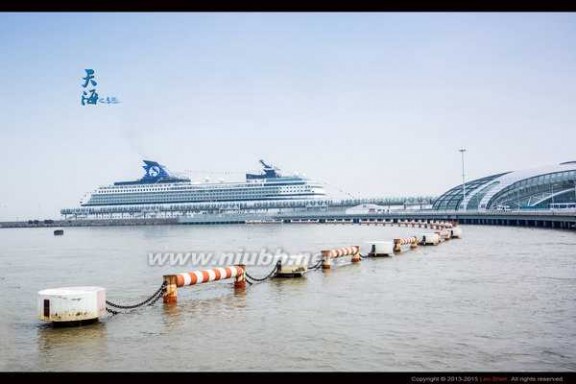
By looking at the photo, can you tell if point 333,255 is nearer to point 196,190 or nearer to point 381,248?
point 381,248

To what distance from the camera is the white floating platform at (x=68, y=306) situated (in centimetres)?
1234

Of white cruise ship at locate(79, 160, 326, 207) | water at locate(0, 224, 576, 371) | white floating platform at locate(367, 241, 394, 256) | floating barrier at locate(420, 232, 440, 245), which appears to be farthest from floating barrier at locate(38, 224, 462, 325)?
white cruise ship at locate(79, 160, 326, 207)

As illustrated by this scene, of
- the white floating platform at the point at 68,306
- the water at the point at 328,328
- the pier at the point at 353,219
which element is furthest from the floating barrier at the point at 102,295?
the pier at the point at 353,219

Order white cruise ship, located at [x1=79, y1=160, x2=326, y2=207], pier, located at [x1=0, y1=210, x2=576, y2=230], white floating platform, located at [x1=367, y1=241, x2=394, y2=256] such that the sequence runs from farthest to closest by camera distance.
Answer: white cruise ship, located at [x1=79, y1=160, x2=326, y2=207]
pier, located at [x1=0, y1=210, x2=576, y2=230]
white floating platform, located at [x1=367, y1=241, x2=394, y2=256]

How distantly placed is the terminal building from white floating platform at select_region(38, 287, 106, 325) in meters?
86.2

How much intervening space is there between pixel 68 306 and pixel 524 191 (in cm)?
10343

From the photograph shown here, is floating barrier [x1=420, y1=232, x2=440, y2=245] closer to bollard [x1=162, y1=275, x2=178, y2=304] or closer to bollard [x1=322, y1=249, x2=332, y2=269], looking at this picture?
bollard [x1=322, y1=249, x2=332, y2=269]

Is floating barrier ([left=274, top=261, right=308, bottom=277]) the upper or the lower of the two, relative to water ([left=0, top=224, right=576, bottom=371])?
upper

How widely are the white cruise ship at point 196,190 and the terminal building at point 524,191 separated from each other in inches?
1580

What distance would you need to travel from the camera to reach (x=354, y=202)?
15200 cm

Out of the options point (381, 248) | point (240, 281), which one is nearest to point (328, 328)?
point (240, 281)

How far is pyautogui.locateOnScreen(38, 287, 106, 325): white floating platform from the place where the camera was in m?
12.3
